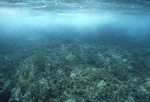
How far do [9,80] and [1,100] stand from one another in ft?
6.82

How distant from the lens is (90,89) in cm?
677

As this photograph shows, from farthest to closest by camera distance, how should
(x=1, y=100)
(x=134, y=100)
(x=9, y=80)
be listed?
(x=9, y=80) → (x=1, y=100) → (x=134, y=100)

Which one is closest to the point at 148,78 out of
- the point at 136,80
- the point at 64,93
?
the point at 136,80

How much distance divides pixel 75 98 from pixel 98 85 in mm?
1972

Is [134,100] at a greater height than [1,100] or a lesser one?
greater

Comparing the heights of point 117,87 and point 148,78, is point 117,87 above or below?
above

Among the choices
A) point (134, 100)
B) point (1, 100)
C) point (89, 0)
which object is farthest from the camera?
point (89, 0)

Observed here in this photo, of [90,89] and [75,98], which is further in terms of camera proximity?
[90,89]

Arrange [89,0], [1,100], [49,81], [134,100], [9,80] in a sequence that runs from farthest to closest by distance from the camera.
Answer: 1. [89,0]
2. [9,80]
3. [49,81]
4. [1,100]
5. [134,100]

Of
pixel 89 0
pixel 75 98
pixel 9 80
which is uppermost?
pixel 89 0

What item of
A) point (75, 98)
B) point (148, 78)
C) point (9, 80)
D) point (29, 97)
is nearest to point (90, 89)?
point (75, 98)

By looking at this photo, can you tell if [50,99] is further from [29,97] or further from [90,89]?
[90,89]

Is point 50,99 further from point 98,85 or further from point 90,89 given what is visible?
point 98,85

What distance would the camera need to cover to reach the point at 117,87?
691 centimetres
